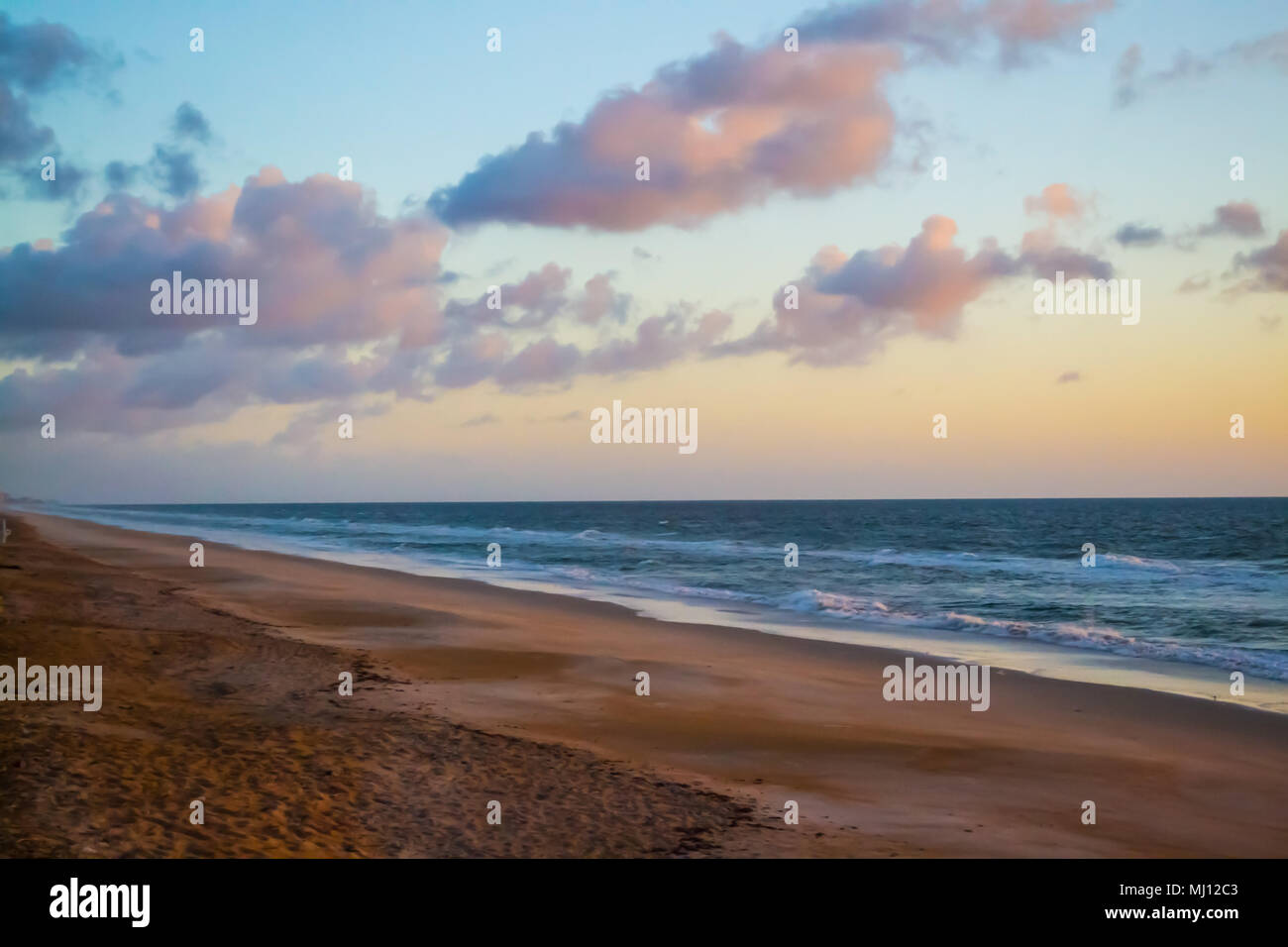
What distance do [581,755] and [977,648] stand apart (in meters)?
12.1

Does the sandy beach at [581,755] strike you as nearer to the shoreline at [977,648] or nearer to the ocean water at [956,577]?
the shoreline at [977,648]

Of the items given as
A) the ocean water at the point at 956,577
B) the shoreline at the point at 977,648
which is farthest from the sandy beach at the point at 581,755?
the ocean water at the point at 956,577

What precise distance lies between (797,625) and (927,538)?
154ft

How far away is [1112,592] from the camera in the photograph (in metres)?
30.9

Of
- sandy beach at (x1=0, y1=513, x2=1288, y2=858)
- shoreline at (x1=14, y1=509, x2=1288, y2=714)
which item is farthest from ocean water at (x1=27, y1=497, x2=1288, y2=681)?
sandy beach at (x1=0, y1=513, x2=1288, y2=858)

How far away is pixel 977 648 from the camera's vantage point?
782 inches

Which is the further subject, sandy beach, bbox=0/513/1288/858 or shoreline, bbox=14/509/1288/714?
shoreline, bbox=14/509/1288/714

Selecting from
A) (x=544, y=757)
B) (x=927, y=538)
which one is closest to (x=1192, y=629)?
(x=544, y=757)

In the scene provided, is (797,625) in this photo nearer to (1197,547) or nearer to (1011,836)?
(1011,836)

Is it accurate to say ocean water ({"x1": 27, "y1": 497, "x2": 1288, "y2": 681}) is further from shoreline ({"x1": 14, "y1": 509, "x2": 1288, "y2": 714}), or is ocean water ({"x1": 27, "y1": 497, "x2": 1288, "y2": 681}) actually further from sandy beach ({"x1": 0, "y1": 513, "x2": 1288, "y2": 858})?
sandy beach ({"x1": 0, "y1": 513, "x2": 1288, "y2": 858})

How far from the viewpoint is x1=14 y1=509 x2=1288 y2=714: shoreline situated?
15.8 meters

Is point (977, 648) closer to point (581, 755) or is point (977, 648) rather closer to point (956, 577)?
point (581, 755)

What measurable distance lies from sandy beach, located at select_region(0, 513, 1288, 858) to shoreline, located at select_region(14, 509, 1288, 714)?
108cm
